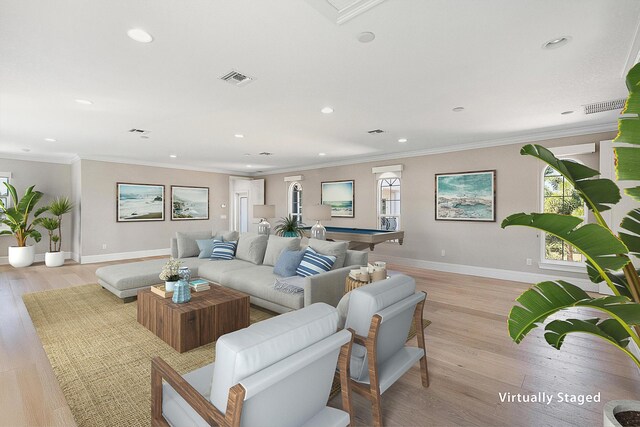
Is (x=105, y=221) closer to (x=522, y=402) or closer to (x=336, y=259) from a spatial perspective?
(x=336, y=259)

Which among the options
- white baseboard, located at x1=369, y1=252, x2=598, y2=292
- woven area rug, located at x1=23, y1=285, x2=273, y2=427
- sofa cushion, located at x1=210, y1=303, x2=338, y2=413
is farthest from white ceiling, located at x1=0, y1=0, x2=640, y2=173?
woven area rug, located at x1=23, y1=285, x2=273, y2=427

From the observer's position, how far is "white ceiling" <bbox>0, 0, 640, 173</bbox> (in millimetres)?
1962

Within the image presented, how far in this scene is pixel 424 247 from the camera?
6484mm

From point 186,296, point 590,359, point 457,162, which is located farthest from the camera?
point 457,162

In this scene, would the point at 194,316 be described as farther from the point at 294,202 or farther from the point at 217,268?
the point at 294,202

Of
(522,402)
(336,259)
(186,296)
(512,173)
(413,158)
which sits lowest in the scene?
(522,402)

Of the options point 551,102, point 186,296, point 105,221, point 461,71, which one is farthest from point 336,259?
point 105,221

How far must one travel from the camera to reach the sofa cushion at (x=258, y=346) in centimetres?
109

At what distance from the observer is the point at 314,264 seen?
377 centimetres

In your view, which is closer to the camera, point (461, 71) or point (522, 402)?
point (522, 402)

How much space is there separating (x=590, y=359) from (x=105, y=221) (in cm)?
904

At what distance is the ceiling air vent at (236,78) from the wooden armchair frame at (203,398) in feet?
8.05

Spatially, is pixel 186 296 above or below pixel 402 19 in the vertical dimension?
below

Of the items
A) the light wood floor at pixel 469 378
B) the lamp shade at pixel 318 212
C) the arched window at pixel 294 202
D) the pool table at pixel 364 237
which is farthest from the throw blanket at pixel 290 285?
the arched window at pixel 294 202
